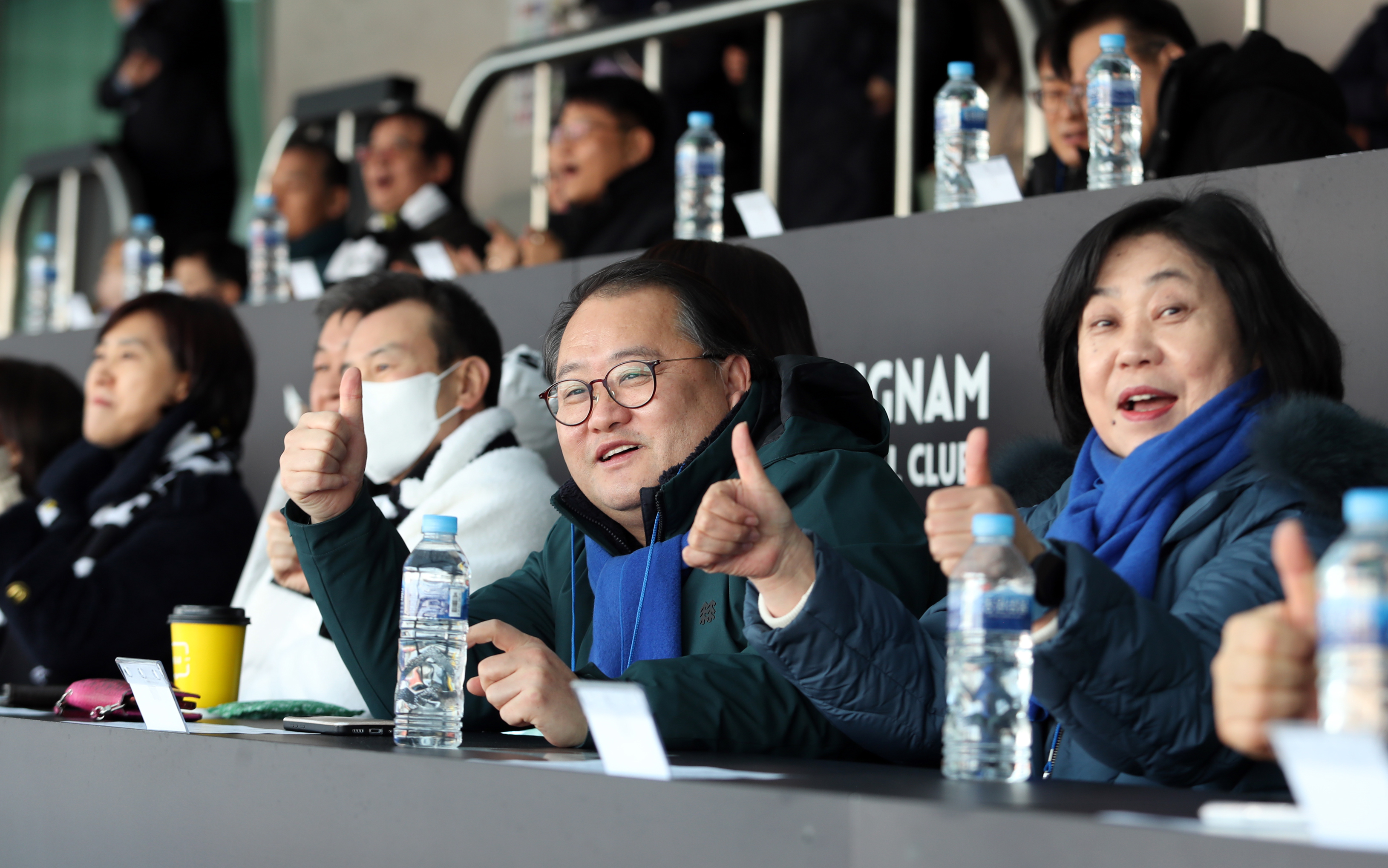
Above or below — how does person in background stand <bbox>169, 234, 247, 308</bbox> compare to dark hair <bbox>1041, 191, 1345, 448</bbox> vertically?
above

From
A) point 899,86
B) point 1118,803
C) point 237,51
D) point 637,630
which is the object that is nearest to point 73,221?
point 237,51

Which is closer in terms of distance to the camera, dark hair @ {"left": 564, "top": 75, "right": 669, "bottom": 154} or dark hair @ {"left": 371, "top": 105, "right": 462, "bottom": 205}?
dark hair @ {"left": 564, "top": 75, "right": 669, "bottom": 154}

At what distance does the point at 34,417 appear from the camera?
10.8ft

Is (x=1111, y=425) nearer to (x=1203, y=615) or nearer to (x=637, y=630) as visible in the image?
(x=1203, y=615)


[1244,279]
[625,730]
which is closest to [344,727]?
[625,730]

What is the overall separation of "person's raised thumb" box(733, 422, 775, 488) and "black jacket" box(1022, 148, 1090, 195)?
4.77 feet

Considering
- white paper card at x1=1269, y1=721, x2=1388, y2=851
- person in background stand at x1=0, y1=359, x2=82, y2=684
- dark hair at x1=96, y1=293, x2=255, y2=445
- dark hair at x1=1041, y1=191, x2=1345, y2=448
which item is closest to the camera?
white paper card at x1=1269, y1=721, x2=1388, y2=851

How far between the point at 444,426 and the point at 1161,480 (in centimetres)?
134

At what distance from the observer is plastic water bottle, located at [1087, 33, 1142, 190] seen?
2.54 m

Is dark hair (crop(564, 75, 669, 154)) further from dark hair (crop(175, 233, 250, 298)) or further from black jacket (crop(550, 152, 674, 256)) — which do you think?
dark hair (crop(175, 233, 250, 298))

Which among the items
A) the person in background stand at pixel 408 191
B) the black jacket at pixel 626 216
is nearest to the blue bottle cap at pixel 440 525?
the black jacket at pixel 626 216

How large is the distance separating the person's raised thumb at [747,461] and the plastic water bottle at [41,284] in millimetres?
3628

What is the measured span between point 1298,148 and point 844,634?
1.46 metres

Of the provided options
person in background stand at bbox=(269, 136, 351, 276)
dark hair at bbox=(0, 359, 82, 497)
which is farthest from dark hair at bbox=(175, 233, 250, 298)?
dark hair at bbox=(0, 359, 82, 497)
